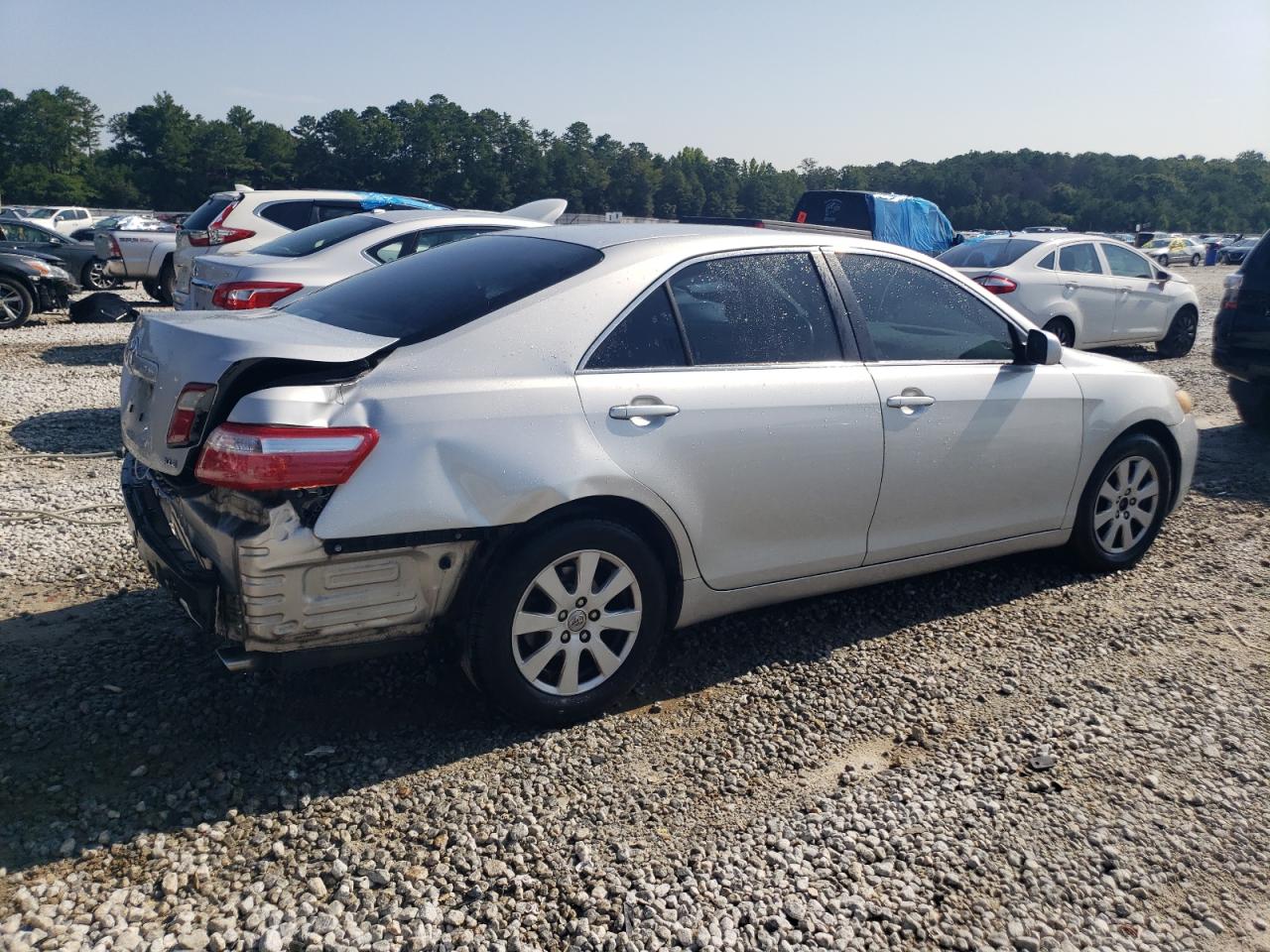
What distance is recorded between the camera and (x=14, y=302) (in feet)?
45.3

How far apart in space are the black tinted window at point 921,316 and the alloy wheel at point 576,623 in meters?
1.52

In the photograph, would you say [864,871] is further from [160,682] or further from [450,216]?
[450,216]

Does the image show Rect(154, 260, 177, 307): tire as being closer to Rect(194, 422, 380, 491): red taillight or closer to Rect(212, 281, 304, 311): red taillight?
Rect(212, 281, 304, 311): red taillight

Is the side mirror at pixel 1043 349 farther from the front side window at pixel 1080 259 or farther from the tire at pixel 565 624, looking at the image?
the front side window at pixel 1080 259

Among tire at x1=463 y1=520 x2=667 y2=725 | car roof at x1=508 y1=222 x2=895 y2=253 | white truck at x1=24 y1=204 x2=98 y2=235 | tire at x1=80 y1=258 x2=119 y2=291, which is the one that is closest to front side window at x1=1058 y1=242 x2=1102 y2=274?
car roof at x1=508 y1=222 x2=895 y2=253

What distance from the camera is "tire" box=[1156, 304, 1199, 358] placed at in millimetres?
13859

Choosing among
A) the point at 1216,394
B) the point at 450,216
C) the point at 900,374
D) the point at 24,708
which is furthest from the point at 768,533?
the point at 1216,394

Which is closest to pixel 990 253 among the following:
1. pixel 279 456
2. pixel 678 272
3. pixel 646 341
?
pixel 678 272

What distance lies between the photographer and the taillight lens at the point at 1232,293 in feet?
27.3

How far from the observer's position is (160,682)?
3709 millimetres

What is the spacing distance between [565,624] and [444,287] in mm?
1300

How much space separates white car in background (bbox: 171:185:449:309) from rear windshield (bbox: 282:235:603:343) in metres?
6.62

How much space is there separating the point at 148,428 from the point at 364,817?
1444mm

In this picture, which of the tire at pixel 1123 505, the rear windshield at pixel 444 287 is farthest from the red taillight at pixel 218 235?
the tire at pixel 1123 505
